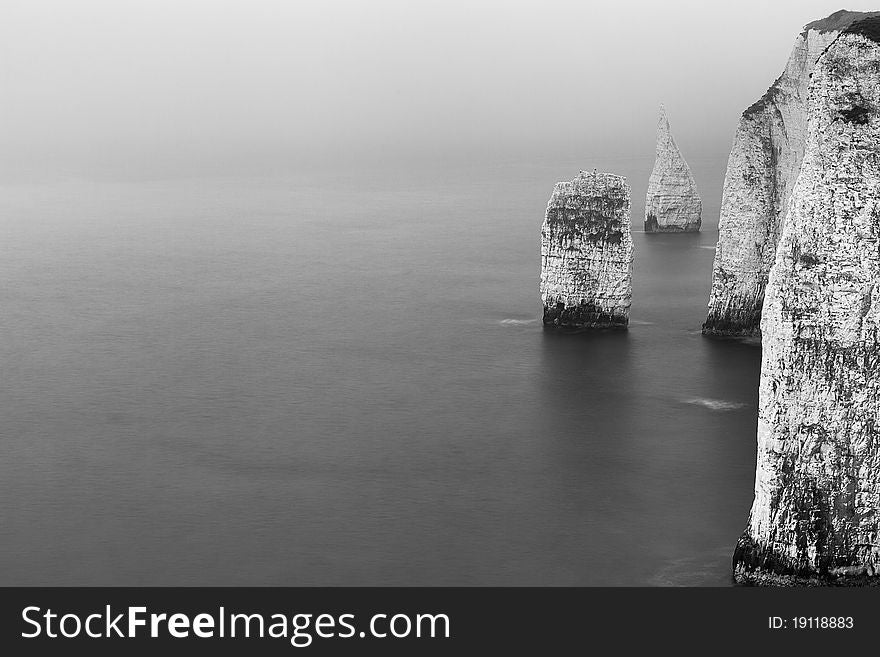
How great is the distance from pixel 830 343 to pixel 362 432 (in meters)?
27.9

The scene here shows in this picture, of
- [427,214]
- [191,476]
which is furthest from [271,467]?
[427,214]

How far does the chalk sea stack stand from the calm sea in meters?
4.97

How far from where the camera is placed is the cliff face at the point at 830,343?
3098cm

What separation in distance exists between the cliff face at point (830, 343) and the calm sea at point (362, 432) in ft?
19.3

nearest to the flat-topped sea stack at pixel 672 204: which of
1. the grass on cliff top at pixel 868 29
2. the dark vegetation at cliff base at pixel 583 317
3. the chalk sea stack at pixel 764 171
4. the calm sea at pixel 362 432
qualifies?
the calm sea at pixel 362 432

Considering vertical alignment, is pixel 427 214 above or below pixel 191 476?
above

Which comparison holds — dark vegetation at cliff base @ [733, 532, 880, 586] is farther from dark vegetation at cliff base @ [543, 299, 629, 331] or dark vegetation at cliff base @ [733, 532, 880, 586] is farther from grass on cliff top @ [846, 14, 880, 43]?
dark vegetation at cliff base @ [543, 299, 629, 331]

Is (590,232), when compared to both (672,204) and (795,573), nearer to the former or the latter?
(795,573)

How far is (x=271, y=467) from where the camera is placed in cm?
5022

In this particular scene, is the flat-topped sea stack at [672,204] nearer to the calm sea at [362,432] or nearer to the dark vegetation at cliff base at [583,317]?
the calm sea at [362,432]

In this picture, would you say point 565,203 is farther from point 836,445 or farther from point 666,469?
point 836,445

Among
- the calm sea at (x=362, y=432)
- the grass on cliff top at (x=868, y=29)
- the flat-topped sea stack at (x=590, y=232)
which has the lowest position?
the calm sea at (x=362, y=432)

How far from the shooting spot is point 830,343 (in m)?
31.2

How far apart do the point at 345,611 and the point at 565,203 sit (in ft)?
130
